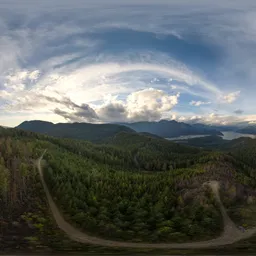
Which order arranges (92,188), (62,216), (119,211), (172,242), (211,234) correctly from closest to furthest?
(172,242) < (211,234) < (62,216) < (119,211) < (92,188)

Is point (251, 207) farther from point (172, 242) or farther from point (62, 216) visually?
point (62, 216)

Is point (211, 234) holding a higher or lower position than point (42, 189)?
lower

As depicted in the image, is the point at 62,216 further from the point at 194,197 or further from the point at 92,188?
the point at 194,197

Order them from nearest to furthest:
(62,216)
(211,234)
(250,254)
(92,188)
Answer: (250,254) → (211,234) → (62,216) → (92,188)

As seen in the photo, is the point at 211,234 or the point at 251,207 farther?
the point at 251,207

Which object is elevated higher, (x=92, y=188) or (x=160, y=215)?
(x=92, y=188)

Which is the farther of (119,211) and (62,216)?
(119,211)

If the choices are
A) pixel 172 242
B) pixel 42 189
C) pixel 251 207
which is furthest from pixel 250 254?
pixel 42 189

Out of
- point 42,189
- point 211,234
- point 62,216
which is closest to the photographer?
point 211,234

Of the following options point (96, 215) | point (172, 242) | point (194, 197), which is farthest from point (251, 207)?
point (96, 215)

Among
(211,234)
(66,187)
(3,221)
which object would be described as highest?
(66,187)
